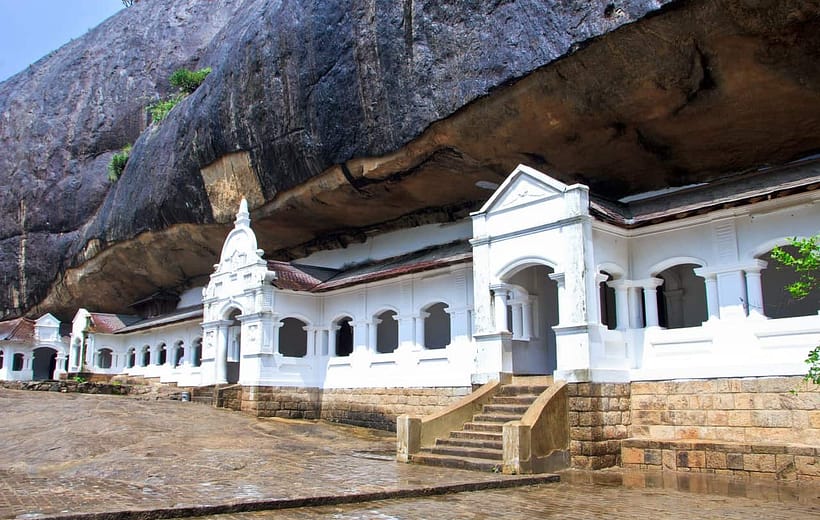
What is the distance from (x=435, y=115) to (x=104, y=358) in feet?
91.0

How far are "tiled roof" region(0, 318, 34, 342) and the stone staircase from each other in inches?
1230

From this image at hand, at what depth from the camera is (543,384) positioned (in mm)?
14609

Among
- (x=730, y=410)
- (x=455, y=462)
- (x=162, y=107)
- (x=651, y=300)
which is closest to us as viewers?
(x=455, y=462)

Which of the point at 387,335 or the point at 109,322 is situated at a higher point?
the point at 109,322

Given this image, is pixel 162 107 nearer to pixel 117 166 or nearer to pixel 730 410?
pixel 117 166

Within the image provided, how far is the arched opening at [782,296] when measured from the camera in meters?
15.7

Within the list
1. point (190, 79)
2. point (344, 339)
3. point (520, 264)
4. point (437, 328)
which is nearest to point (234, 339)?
point (344, 339)

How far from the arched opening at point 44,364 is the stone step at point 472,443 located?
36.3 m

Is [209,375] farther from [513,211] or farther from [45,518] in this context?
[45,518]

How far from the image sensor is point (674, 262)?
48.1 feet

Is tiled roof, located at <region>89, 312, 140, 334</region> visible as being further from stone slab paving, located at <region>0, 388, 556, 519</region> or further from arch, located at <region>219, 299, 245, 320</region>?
stone slab paving, located at <region>0, 388, 556, 519</region>

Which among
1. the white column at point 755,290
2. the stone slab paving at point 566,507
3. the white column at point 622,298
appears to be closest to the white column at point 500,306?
the white column at point 622,298

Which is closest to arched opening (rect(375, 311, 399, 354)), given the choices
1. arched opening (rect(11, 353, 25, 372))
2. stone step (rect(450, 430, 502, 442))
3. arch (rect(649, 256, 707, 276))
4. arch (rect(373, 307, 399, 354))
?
arch (rect(373, 307, 399, 354))

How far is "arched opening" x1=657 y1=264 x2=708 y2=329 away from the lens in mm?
16922
